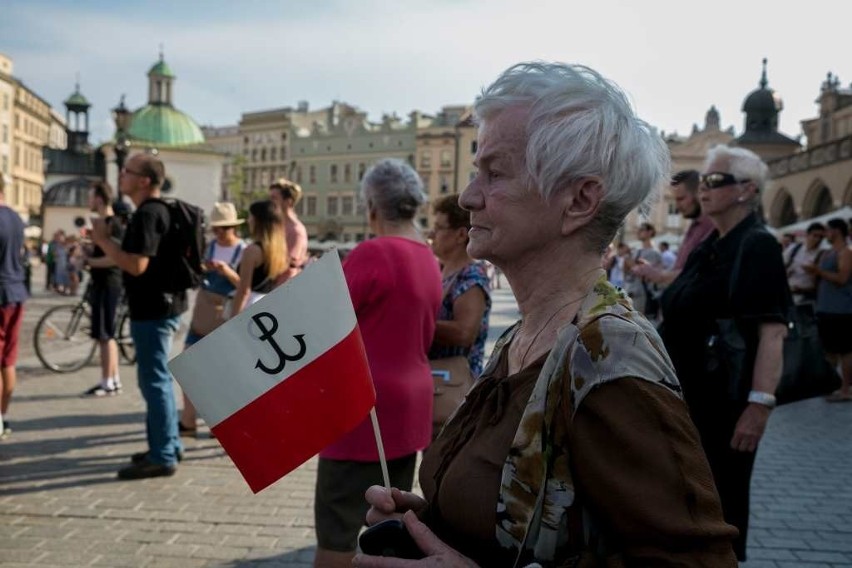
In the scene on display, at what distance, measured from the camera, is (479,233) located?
183cm

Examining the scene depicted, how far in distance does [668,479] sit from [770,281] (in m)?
2.37

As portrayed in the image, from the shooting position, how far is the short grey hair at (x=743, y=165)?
379cm

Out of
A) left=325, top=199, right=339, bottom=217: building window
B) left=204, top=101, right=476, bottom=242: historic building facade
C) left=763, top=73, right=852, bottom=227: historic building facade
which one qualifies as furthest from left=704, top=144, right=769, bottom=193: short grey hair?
left=325, top=199, right=339, bottom=217: building window

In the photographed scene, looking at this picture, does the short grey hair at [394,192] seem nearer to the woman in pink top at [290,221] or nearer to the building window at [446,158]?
the woman in pink top at [290,221]

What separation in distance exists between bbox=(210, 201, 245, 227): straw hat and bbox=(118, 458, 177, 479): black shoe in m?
2.38


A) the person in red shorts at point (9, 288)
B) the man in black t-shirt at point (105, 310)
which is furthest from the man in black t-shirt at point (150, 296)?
the man in black t-shirt at point (105, 310)

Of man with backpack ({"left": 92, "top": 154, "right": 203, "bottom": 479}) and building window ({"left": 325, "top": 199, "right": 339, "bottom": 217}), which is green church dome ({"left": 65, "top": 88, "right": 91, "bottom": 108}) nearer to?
building window ({"left": 325, "top": 199, "right": 339, "bottom": 217})

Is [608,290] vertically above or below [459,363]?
above

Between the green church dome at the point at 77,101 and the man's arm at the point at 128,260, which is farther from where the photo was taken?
the green church dome at the point at 77,101

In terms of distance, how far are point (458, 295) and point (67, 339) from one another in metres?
8.36

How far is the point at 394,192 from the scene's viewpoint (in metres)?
3.78

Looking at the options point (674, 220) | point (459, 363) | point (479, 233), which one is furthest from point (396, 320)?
point (674, 220)

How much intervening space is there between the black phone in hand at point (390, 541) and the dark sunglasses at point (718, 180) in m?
2.62

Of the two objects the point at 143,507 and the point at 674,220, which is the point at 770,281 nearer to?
the point at 143,507
